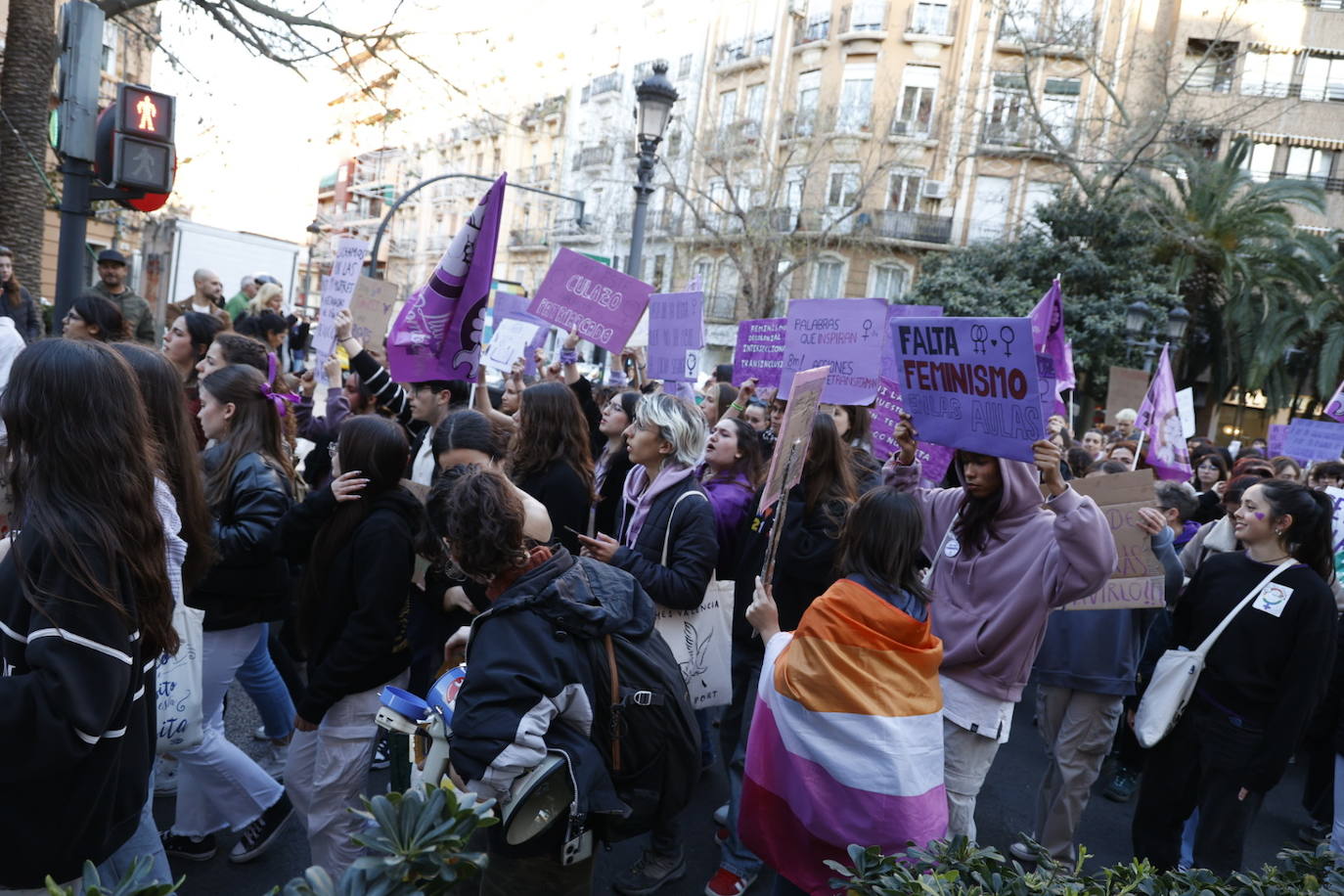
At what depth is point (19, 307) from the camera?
7.70m

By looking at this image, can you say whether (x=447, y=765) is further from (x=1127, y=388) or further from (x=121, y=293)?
(x=1127, y=388)

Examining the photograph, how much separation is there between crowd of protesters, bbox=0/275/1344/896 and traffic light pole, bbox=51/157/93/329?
499 mm

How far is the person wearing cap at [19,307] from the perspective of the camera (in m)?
7.42

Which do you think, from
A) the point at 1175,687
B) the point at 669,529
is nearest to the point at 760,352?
the point at 669,529

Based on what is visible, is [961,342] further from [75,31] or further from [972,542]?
[75,31]

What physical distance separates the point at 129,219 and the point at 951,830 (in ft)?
89.3

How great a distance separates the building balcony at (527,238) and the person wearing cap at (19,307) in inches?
1732

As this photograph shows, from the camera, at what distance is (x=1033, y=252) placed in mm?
25688

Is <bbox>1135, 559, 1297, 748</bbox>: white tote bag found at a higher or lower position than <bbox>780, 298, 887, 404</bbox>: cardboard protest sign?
lower

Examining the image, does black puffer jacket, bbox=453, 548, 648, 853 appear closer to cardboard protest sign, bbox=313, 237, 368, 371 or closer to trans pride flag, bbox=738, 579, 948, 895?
trans pride flag, bbox=738, 579, 948, 895

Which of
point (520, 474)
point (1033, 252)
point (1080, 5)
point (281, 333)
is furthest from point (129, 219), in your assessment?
point (1080, 5)

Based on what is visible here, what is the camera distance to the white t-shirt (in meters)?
3.40

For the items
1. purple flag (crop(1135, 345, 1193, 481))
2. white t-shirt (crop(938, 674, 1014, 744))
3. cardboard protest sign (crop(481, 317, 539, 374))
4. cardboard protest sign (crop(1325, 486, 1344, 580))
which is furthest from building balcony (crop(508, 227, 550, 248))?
white t-shirt (crop(938, 674, 1014, 744))

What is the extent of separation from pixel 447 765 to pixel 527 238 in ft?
170
